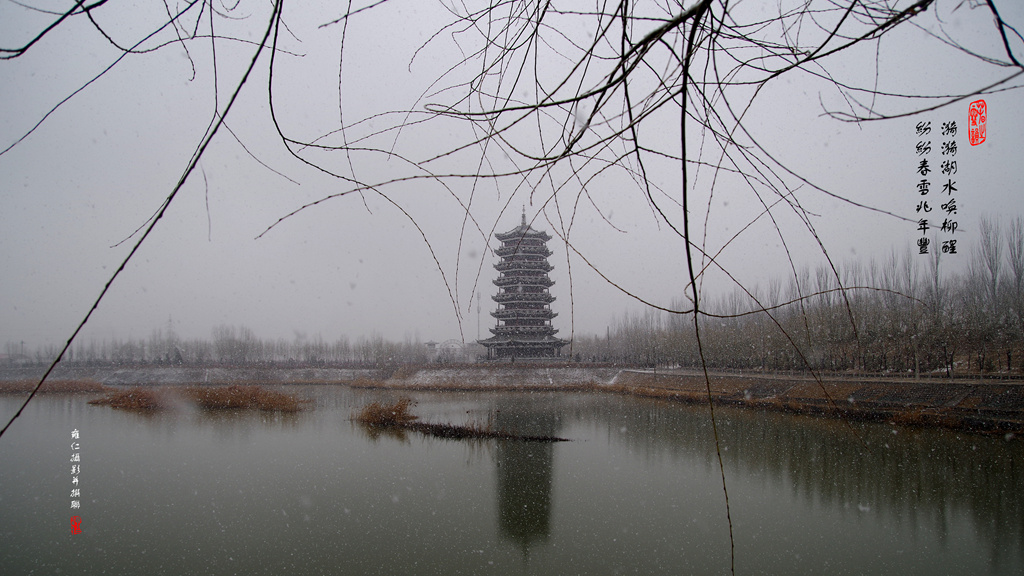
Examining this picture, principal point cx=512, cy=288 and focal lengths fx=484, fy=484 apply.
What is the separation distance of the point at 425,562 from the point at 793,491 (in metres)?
4.77

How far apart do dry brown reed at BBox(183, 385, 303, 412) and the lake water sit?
3.11 m

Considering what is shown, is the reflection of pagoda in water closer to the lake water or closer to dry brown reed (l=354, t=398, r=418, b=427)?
the lake water

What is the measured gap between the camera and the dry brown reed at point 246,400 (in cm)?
1298

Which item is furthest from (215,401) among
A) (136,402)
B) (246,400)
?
(136,402)

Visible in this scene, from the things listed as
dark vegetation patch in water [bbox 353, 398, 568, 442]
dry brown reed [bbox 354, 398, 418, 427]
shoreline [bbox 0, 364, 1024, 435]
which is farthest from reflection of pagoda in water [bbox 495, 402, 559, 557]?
shoreline [bbox 0, 364, 1024, 435]

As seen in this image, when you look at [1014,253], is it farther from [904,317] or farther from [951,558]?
[951,558]

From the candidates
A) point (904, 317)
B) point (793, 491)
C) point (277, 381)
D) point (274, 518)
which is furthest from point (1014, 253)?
point (277, 381)

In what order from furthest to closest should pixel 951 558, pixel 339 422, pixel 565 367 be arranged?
1. pixel 565 367
2. pixel 339 422
3. pixel 951 558

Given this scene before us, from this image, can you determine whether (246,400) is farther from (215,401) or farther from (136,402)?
(136,402)

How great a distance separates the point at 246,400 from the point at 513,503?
10690 mm

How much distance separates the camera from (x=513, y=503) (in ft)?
19.9

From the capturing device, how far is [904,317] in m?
13.1

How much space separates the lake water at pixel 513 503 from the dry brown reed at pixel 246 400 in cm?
311

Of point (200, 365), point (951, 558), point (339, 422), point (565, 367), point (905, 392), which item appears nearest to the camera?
point (951, 558)
